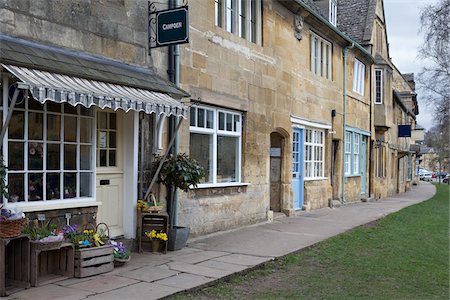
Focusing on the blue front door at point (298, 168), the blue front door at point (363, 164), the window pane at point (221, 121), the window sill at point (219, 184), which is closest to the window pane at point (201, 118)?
the window pane at point (221, 121)

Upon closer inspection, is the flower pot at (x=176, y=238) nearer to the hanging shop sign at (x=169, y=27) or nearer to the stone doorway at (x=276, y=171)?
the hanging shop sign at (x=169, y=27)

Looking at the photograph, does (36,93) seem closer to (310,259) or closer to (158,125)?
(158,125)

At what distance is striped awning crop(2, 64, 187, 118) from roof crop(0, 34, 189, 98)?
0.22 feet

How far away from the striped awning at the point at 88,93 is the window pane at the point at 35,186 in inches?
60.2

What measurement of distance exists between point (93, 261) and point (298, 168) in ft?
32.5

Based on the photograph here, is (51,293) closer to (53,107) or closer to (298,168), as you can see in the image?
(53,107)

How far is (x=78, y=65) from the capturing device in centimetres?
685

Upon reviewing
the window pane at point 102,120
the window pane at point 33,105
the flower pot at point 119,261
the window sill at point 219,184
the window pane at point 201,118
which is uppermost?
the window pane at point 201,118

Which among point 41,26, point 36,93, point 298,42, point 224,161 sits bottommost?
point 224,161

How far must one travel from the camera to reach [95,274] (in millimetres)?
6742

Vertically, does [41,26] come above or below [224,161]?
above

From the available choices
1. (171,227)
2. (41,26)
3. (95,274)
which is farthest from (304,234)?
(41,26)

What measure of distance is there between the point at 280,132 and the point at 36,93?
9.44m

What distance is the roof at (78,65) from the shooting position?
19.6 ft
